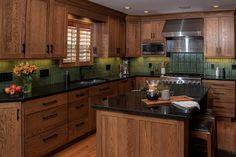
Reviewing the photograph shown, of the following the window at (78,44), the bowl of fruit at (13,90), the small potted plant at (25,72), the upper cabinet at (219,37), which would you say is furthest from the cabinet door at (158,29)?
the bowl of fruit at (13,90)

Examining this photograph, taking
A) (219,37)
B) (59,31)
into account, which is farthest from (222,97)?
(59,31)

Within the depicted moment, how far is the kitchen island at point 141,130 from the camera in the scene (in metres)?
2.23

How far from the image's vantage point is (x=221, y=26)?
5.56 meters

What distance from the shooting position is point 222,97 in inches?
211

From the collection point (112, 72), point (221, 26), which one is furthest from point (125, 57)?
point (221, 26)

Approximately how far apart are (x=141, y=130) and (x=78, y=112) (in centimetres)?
191

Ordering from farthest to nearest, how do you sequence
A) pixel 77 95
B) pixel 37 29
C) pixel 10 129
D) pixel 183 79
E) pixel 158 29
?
pixel 158 29 → pixel 183 79 → pixel 77 95 → pixel 37 29 → pixel 10 129

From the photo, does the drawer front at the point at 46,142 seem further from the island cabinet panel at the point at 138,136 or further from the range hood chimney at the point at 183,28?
the range hood chimney at the point at 183,28

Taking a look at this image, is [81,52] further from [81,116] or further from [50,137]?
[50,137]

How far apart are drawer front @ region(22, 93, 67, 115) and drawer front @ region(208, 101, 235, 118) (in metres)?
3.42

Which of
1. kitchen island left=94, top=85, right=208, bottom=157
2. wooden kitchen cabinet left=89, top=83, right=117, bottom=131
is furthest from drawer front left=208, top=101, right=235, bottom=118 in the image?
kitchen island left=94, top=85, right=208, bottom=157

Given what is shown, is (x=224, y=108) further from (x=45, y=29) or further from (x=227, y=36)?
(x=45, y=29)

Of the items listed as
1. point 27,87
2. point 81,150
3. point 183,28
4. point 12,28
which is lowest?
point 81,150

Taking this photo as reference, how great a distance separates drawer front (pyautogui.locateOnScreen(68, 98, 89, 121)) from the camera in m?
3.91
